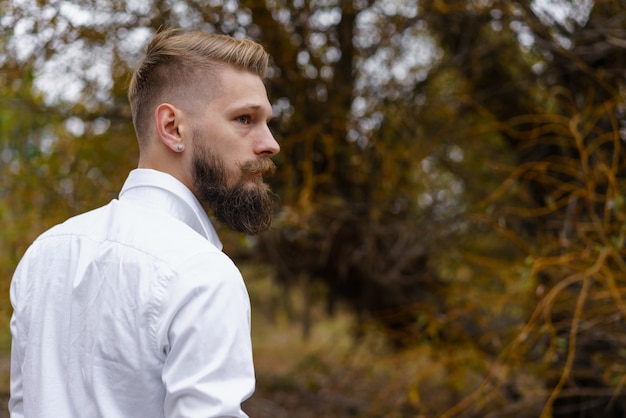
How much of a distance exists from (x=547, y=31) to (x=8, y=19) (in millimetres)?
2932

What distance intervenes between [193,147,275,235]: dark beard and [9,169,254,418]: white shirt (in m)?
0.05

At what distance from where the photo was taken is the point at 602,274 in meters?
3.98

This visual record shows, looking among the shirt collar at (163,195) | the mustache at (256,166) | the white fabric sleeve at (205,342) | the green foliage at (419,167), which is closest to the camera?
the white fabric sleeve at (205,342)

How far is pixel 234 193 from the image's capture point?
1671 millimetres

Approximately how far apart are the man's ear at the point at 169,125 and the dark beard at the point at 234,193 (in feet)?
0.16

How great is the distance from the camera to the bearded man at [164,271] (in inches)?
51.0

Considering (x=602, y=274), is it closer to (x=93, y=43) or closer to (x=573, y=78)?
(x=573, y=78)

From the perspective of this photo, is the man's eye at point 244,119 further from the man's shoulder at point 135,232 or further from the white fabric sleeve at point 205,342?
the white fabric sleeve at point 205,342

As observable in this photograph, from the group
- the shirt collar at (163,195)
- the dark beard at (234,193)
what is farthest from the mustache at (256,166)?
the shirt collar at (163,195)

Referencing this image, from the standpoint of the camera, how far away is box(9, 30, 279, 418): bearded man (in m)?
1.30

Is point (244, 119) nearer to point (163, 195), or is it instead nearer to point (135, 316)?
point (163, 195)

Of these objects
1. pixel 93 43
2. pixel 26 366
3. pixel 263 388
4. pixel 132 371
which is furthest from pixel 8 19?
pixel 263 388

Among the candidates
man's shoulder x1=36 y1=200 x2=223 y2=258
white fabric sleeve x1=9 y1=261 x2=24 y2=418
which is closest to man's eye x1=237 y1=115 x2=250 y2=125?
man's shoulder x1=36 y1=200 x2=223 y2=258

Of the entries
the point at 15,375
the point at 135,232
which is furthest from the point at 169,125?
the point at 15,375
